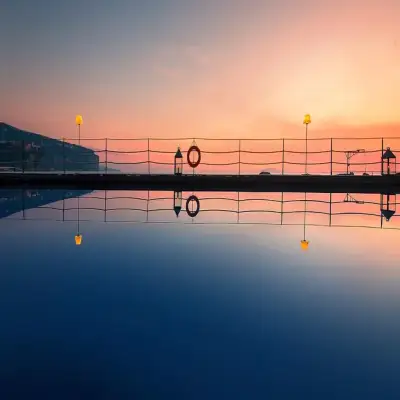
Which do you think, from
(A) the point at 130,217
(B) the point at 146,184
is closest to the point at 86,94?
(B) the point at 146,184

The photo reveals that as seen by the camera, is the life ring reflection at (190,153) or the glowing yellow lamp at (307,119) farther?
the glowing yellow lamp at (307,119)

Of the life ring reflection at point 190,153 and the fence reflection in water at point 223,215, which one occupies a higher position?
the life ring reflection at point 190,153

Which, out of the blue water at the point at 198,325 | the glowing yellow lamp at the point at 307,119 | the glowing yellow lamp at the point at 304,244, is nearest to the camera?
the blue water at the point at 198,325

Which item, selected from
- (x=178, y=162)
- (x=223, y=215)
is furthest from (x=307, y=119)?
(x=223, y=215)

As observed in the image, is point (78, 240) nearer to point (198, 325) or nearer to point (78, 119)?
point (198, 325)

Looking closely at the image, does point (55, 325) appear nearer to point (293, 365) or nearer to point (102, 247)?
point (293, 365)

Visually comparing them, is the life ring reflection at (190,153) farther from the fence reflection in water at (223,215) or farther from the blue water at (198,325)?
the blue water at (198,325)

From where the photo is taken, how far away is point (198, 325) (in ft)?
3.30

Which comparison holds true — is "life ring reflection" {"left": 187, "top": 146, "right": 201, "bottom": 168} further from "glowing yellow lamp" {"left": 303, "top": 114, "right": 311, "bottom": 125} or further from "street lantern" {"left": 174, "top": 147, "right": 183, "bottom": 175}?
"glowing yellow lamp" {"left": 303, "top": 114, "right": 311, "bottom": 125}

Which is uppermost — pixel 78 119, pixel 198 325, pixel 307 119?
pixel 78 119

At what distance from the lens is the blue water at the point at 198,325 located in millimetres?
727

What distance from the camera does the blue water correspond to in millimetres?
727

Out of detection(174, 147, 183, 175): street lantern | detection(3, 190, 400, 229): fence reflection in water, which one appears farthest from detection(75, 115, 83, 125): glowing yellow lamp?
detection(3, 190, 400, 229): fence reflection in water

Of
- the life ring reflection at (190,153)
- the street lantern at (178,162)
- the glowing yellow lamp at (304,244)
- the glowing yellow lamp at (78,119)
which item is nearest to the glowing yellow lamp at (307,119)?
the life ring reflection at (190,153)
